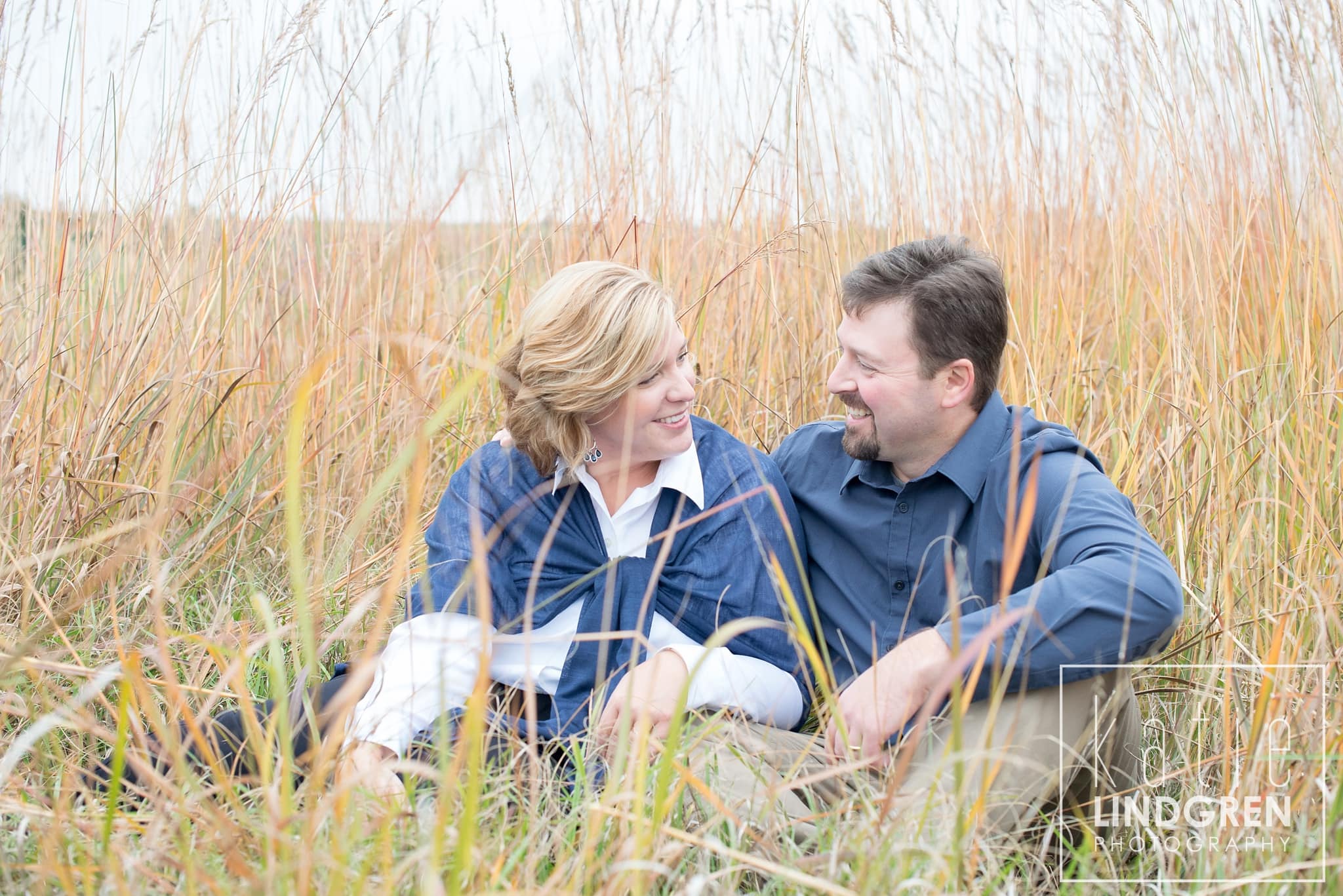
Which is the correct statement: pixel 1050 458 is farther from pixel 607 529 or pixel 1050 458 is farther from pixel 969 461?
pixel 607 529

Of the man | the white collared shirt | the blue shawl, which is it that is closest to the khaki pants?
the man

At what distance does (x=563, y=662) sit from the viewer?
199 cm

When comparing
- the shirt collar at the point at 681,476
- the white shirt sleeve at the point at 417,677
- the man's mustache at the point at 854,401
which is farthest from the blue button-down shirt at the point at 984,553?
the white shirt sleeve at the point at 417,677

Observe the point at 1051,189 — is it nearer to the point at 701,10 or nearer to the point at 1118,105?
the point at 1118,105

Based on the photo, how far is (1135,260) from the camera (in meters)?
2.69

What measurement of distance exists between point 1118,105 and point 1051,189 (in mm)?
350

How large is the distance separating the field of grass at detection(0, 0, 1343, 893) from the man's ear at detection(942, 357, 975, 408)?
0.47 metres

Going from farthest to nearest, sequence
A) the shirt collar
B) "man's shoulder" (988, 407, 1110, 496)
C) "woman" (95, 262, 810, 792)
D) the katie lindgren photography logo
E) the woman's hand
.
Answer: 1. the shirt collar
2. "woman" (95, 262, 810, 792)
3. "man's shoulder" (988, 407, 1110, 496)
4. the katie lindgren photography logo
5. the woman's hand

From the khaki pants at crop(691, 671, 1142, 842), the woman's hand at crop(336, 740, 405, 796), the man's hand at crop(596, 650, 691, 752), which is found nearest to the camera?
the woman's hand at crop(336, 740, 405, 796)

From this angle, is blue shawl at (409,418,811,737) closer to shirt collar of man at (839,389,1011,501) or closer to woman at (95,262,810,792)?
woman at (95,262,810,792)

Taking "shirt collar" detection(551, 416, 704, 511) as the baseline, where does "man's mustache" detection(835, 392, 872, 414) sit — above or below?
above

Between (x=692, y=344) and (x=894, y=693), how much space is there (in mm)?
1375

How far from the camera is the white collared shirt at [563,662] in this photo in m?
1.72

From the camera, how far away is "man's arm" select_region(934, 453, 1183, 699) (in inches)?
59.1
